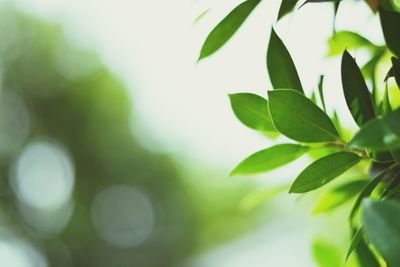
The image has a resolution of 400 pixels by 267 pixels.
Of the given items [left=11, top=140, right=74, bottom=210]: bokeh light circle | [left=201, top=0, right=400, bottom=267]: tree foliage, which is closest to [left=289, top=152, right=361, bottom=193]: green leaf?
[left=201, top=0, right=400, bottom=267]: tree foliage

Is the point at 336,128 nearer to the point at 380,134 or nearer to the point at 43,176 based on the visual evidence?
the point at 380,134

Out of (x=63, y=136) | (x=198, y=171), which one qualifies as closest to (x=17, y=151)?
(x=63, y=136)

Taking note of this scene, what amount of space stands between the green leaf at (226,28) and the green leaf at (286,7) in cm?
2

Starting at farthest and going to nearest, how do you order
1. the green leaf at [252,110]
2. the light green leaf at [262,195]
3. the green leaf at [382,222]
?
1. the light green leaf at [262,195]
2. the green leaf at [252,110]
3. the green leaf at [382,222]

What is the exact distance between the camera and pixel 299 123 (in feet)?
0.75

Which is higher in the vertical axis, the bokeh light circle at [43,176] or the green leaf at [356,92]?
the bokeh light circle at [43,176]

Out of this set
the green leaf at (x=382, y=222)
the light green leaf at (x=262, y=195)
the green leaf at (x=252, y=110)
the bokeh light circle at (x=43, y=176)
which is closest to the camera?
the green leaf at (x=382, y=222)

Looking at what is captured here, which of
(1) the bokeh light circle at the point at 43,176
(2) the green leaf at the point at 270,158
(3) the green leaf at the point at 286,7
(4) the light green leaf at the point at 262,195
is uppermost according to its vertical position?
(1) the bokeh light circle at the point at 43,176

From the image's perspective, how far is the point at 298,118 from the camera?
0.23 metres

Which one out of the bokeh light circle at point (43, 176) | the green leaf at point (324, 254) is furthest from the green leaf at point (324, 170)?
the bokeh light circle at point (43, 176)

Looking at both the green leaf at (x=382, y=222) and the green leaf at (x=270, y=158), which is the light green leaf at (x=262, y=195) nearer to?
the green leaf at (x=270, y=158)

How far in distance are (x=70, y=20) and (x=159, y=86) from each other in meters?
1.76

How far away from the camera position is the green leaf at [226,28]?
0.27m

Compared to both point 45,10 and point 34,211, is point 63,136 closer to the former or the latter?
point 34,211
